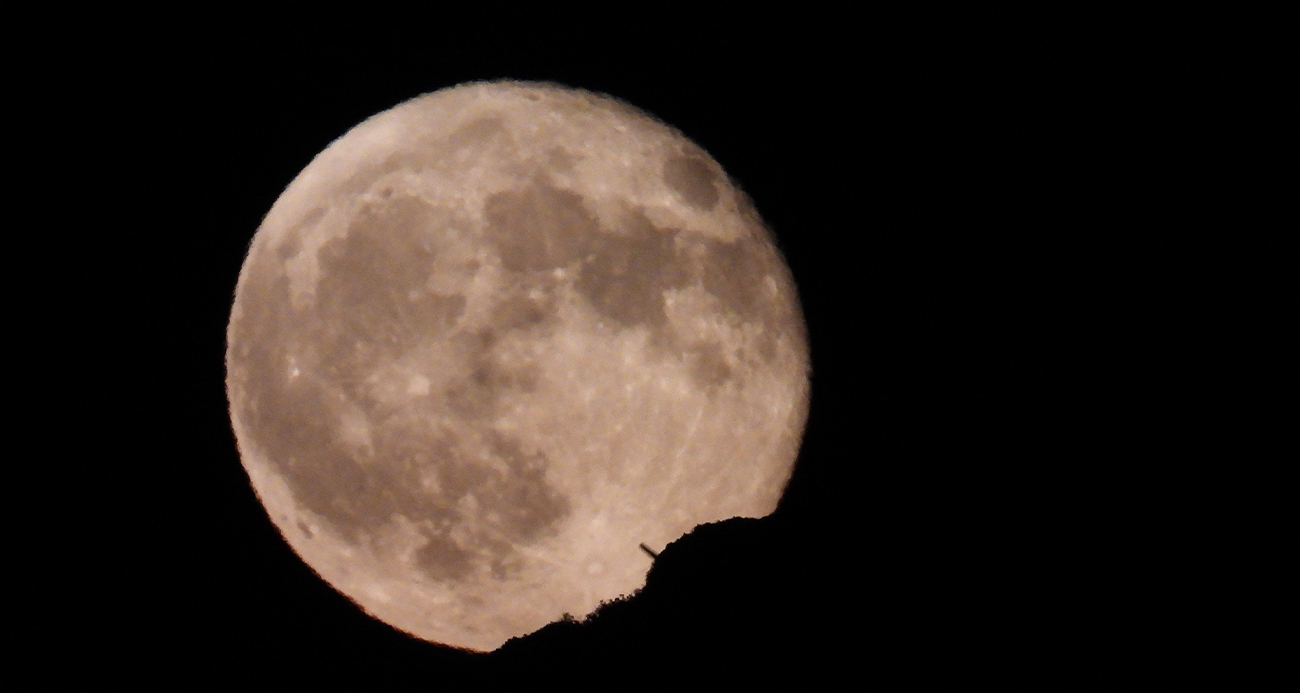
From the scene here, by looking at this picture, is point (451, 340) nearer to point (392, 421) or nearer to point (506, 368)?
point (506, 368)

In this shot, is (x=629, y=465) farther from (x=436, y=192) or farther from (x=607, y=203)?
(x=436, y=192)

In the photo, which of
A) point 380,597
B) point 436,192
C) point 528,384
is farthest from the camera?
point 380,597

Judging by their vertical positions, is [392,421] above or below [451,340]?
below

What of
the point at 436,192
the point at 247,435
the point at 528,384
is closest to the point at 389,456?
the point at 528,384

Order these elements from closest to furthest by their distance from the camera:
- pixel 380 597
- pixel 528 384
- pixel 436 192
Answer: pixel 528 384
pixel 436 192
pixel 380 597

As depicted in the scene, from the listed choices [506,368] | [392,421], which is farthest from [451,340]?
[392,421]

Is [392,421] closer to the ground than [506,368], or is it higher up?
closer to the ground

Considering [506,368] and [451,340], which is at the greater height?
[451,340]

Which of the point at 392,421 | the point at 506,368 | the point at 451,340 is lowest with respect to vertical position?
the point at 392,421
